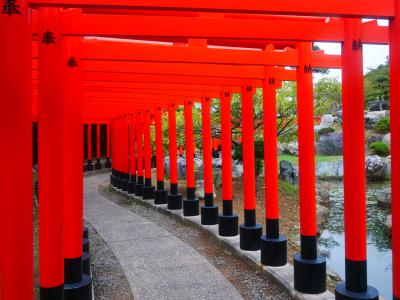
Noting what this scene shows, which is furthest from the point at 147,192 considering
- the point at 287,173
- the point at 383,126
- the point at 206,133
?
the point at 383,126

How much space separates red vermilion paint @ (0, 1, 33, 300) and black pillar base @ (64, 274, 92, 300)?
6.12ft

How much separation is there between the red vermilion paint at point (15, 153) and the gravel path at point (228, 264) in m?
3.23

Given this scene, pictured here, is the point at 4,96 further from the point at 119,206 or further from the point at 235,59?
the point at 119,206

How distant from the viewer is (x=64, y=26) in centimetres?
381

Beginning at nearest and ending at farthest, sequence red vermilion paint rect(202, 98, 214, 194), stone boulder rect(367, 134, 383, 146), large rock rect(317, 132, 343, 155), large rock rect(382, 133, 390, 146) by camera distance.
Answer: red vermilion paint rect(202, 98, 214, 194) < large rock rect(382, 133, 390, 146) < stone boulder rect(367, 134, 383, 146) < large rock rect(317, 132, 343, 155)

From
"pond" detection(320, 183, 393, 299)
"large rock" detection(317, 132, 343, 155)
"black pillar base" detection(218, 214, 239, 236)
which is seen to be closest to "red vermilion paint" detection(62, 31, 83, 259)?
"black pillar base" detection(218, 214, 239, 236)

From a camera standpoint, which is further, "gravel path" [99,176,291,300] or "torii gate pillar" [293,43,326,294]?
"gravel path" [99,176,291,300]

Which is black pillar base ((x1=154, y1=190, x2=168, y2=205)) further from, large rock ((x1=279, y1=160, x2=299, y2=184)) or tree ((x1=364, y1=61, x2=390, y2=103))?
tree ((x1=364, y1=61, x2=390, y2=103))

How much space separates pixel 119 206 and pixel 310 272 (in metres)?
7.88

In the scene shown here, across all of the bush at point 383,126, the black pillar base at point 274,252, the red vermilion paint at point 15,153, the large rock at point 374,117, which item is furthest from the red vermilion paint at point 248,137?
the large rock at point 374,117

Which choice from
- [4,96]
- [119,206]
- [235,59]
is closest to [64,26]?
[4,96]

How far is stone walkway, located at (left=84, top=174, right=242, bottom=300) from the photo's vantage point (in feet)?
16.8

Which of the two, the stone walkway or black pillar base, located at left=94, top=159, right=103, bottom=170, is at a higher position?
black pillar base, located at left=94, top=159, right=103, bottom=170

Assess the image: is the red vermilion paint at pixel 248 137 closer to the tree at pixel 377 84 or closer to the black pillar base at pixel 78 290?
the black pillar base at pixel 78 290
